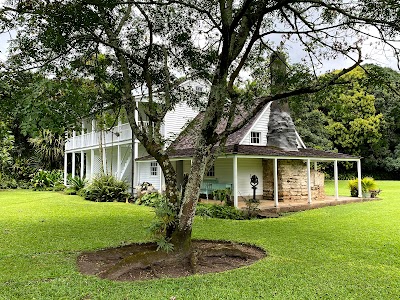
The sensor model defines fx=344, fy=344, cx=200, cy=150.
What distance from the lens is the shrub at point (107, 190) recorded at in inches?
717

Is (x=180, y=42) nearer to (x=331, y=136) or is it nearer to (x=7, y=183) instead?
(x=7, y=183)

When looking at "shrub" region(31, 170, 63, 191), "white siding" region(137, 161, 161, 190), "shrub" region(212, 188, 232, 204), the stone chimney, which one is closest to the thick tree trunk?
"shrub" region(212, 188, 232, 204)

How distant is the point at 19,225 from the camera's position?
1063 centimetres

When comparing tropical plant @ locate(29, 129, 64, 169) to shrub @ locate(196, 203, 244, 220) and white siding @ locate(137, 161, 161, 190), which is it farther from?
shrub @ locate(196, 203, 244, 220)

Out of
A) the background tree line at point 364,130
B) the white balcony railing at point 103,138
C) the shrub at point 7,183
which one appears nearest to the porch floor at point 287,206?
the white balcony railing at point 103,138

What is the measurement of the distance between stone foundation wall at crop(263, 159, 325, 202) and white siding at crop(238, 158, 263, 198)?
10.1 inches

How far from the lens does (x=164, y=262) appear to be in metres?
6.30

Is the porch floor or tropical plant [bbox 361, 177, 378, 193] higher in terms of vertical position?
tropical plant [bbox 361, 177, 378, 193]

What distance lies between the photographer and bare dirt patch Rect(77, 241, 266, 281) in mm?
5875

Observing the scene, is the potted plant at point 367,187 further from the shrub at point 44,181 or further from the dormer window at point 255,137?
the shrub at point 44,181

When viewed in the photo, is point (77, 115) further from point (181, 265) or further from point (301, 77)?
point (301, 77)

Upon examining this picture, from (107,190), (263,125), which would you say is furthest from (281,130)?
(107,190)

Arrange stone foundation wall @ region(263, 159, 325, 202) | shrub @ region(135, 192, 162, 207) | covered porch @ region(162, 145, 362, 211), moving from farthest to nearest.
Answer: stone foundation wall @ region(263, 159, 325, 202) → shrub @ region(135, 192, 162, 207) → covered porch @ region(162, 145, 362, 211)

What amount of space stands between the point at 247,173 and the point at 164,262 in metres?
11.6
